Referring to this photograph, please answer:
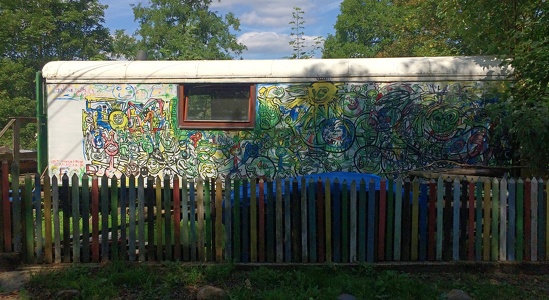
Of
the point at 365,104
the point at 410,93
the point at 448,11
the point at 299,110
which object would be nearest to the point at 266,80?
the point at 299,110

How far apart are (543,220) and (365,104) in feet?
11.1

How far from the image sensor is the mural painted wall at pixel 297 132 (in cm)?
759

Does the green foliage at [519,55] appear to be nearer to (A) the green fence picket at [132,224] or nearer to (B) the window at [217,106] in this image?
(B) the window at [217,106]

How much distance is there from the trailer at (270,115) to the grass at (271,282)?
3035mm

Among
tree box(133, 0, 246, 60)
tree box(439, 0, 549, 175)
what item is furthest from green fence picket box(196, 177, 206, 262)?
tree box(133, 0, 246, 60)

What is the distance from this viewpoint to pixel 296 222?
520cm

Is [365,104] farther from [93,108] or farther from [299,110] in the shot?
[93,108]

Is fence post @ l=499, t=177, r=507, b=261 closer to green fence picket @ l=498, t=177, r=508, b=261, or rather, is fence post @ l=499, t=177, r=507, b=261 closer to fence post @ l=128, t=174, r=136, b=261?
green fence picket @ l=498, t=177, r=508, b=261

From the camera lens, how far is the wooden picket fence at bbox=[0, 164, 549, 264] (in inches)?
201

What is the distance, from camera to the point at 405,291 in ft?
14.4

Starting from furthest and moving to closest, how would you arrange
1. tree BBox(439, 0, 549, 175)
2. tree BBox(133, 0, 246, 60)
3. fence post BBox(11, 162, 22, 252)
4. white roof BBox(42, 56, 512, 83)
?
1. tree BBox(133, 0, 246, 60)
2. white roof BBox(42, 56, 512, 83)
3. tree BBox(439, 0, 549, 175)
4. fence post BBox(11, 162, 22, 252)

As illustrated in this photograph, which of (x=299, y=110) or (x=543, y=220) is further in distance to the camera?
(x=299, y=110)

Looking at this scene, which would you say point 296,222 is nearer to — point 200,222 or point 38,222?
point 200,222

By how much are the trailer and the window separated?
17 millimetres
